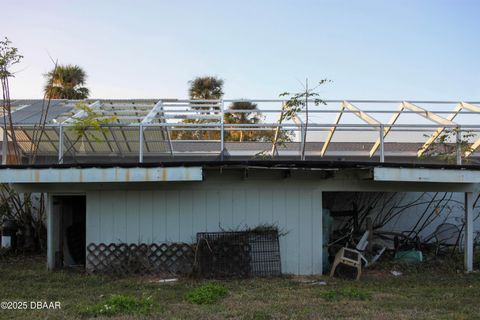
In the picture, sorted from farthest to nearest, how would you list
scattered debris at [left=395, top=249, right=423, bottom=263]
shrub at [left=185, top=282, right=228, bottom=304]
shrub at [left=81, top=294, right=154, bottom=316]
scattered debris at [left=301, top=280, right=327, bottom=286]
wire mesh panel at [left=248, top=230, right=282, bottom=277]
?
scattered debris at [left=395, top=249, right=423, bottom=263] → wire mesh panel at [left=248, top=230, right=282, bottom=277] → scattered debris at [left=301, top=280, right=327, bottom=286] → shrub at [left=185, top=282, right=228, bottom=304] → shrub at [left=81, top=294, right=154, bottom=316]

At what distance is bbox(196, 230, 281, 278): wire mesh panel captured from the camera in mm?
8922

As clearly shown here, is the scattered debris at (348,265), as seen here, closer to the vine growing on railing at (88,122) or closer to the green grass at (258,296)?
the green grass at (258,296)

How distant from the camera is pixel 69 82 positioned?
19797 millimetres

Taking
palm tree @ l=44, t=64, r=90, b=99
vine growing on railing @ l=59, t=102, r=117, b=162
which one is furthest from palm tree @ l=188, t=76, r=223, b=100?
vine growing on railing @ l=59, t=102, r=117, b=162

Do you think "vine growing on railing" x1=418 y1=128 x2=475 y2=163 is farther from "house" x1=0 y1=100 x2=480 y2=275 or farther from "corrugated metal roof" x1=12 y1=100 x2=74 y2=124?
"corrugated metal roof" x1=12 y1=100 x2=74 y2=124

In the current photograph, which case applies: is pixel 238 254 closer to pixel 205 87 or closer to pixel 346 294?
pixel 346 294

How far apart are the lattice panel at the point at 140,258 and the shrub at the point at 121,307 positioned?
2566mm

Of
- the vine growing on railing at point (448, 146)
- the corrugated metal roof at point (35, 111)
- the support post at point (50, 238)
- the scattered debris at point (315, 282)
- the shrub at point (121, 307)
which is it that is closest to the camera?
the shrub at point (121, 307)

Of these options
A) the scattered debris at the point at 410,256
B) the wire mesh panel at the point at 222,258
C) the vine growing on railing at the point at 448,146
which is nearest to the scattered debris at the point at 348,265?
the wire mesh panel at the point at 222,258

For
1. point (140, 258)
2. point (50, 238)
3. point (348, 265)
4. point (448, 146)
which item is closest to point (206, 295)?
point (140, 258)

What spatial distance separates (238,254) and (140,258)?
6.44ft

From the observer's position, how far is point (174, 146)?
1533 cm

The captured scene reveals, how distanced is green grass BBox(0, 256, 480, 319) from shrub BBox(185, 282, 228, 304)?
1.7 inches

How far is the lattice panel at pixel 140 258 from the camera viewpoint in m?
9.30
